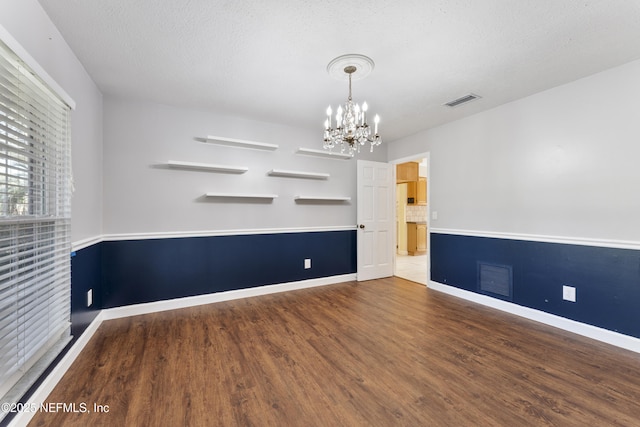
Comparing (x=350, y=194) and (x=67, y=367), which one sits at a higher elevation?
(x=350, y=194)

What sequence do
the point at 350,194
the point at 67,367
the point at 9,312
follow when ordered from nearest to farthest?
1. the point at 9,312
2. the point at 67,367
3. the point at 350,194

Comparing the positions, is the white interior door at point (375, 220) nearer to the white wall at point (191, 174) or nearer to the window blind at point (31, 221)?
the white wall at point (191, 174)

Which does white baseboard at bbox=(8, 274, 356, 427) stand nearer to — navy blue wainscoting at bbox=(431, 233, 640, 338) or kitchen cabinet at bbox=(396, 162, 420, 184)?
navy blue wainscoting at bbox=(431, 233, 640, 338)

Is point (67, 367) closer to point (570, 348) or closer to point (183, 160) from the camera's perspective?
point (183, 160)

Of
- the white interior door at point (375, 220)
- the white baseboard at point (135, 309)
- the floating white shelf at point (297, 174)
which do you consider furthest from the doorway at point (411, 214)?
the floating white shelf at point (297, 174)

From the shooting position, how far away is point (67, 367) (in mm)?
2020

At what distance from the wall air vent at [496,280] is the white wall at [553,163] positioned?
48cm

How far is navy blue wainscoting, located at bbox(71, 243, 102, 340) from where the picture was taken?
2229 mm

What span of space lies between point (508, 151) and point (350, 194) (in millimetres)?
2292

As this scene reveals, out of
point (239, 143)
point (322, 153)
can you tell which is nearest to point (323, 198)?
point (322, 153)

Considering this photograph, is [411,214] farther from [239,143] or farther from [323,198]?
[239,143]

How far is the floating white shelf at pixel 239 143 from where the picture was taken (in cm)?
344

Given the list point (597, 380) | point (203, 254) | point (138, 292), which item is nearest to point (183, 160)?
point (203, 254)

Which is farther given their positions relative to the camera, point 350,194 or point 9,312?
point 350,194
